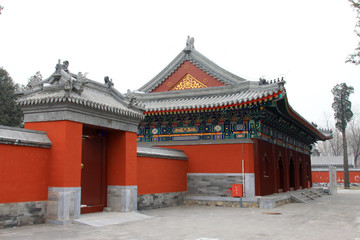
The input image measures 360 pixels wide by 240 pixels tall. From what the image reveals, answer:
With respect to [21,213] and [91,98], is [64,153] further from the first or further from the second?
[91,98]

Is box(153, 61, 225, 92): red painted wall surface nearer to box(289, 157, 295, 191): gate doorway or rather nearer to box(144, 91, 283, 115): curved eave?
box(144, 91, 283, 115): curved eave

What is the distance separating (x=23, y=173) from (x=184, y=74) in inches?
425

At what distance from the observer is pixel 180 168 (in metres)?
15.8

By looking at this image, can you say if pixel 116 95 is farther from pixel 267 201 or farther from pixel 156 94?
pixel 267 201

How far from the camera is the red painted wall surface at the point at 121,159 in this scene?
1186 centimetres

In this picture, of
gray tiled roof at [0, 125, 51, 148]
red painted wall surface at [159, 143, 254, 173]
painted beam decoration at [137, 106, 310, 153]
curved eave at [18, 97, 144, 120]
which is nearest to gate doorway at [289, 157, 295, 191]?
painted beam decoration at [137, 106, 310, 153]

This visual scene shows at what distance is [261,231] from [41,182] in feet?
18.8

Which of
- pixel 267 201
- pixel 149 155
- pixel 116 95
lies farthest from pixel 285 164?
pixel 116 95

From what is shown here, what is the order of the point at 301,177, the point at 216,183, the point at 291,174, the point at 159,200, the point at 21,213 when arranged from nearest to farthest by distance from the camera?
the point at 21,213 < the point at 159,200 < the point at 216,183 < the point at 291,174 < the point at 301,177

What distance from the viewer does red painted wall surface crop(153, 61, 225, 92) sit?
58.5 feet

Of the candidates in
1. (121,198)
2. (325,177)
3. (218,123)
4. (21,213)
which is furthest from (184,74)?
(325,177)

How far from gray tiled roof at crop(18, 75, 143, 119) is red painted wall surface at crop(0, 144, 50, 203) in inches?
57.2

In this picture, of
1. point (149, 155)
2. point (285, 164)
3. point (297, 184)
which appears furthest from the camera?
point (297, 184)

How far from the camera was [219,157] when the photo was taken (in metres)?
15.7
